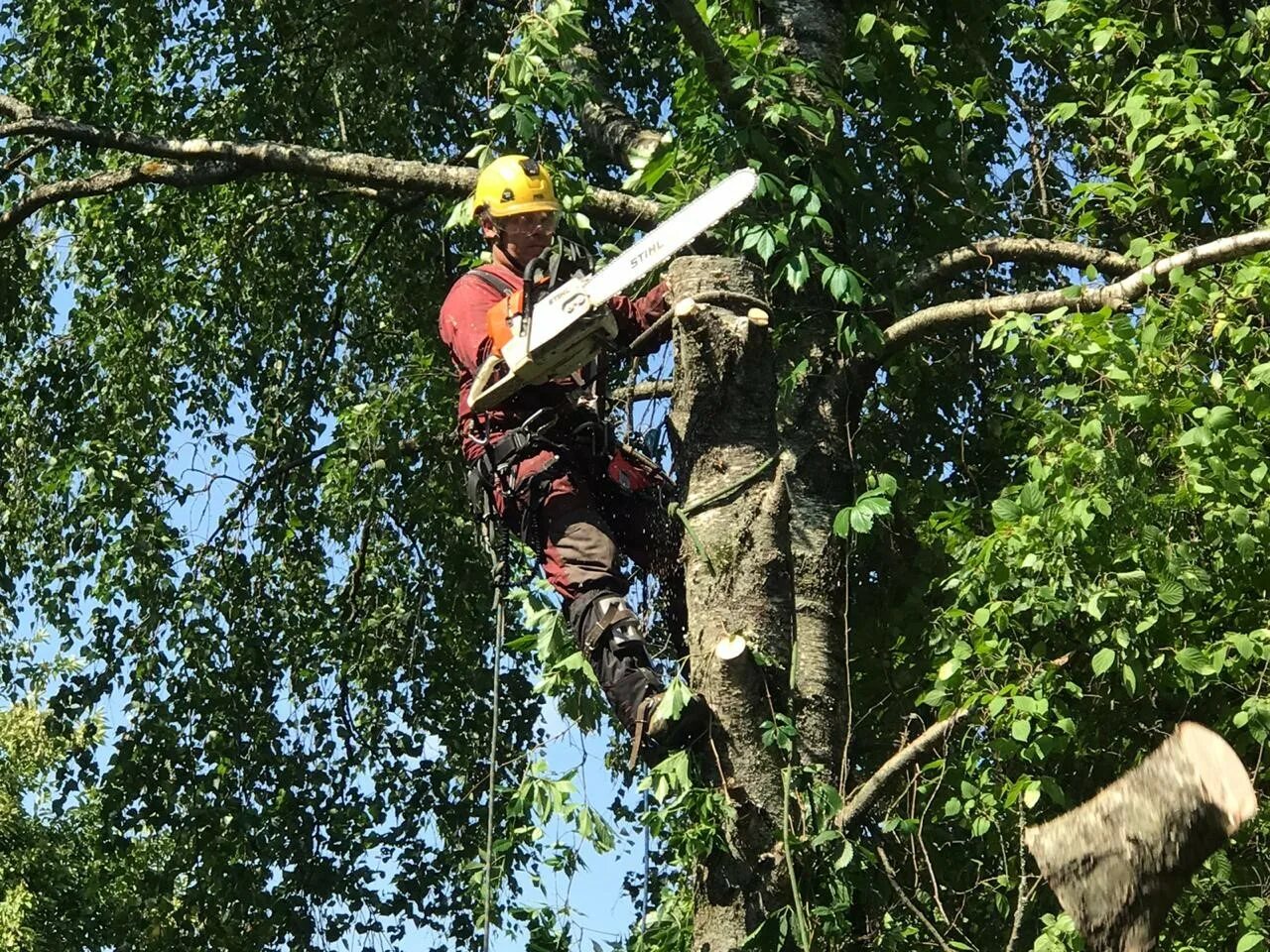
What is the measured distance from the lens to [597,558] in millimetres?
4422

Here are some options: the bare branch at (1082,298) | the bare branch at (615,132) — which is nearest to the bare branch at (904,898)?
the bare branch at (1082,298)

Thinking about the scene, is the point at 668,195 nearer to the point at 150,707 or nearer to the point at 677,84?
the point at 677,84

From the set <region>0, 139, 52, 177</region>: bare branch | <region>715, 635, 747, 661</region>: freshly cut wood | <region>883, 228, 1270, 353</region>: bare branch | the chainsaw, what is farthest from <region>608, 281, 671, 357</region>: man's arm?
<region>0, 139, 52, 177</region>: bare branch

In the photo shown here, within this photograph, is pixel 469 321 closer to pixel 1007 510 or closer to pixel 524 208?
pixel 524 208

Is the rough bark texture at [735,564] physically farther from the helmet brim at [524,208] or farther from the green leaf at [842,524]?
the helmet brim at [524,208]

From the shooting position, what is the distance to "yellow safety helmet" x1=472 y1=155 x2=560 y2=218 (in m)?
4.72

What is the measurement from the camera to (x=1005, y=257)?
17.3 feet

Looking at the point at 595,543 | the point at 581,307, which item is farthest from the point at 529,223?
the point at 595,543

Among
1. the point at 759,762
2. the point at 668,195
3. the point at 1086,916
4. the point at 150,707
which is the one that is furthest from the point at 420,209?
the point at 1086,916

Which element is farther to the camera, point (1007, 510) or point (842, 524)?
point (1007, 510)

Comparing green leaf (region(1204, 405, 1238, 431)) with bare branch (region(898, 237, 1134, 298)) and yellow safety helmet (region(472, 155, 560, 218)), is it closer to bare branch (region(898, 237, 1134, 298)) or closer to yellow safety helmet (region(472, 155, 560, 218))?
bare branch (region(898, 237, 1134, 298))

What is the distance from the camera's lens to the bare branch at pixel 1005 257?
5129mm

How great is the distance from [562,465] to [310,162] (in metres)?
1.45

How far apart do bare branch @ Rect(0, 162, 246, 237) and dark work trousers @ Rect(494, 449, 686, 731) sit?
1.77 meters
